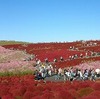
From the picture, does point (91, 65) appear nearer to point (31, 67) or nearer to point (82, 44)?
point (31, 67)

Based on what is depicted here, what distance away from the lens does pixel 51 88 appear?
31.0 metres

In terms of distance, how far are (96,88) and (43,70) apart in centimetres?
→ 2455

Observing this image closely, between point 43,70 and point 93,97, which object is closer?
point 93,97

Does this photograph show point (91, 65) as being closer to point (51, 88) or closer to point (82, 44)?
point (51, 88)

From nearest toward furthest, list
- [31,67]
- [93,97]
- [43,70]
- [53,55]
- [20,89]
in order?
[93,97], [20,89], [43,70], [31,67], [53,55]

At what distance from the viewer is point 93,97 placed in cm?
2264

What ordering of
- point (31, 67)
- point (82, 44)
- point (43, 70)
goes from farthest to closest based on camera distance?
1. point (82, 44)
2. point (31, 67)
3. point (43, 70)

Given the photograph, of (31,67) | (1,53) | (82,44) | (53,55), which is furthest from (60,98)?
(82,44)

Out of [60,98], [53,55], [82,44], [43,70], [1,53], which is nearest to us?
[60,98]

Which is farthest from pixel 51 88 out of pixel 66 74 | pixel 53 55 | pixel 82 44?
pixel 82 44

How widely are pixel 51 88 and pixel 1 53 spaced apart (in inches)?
2068

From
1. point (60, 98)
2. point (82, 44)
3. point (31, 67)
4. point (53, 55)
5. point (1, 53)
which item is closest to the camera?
point (60, 98)

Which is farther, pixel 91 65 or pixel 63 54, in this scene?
pixel 63 54

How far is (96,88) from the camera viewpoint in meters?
29.9
